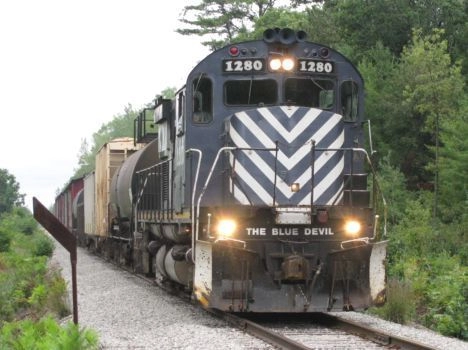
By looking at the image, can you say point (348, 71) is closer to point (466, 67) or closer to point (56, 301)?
point (56, 301)

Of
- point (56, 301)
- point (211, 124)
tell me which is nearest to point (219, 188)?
point (211, 124)

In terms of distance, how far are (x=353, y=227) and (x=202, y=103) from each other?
8.53ft

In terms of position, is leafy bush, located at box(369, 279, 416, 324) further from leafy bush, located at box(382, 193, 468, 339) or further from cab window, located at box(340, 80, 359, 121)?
cab window, located at box(340, 80, 359, 121)

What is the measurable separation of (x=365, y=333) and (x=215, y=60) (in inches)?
159

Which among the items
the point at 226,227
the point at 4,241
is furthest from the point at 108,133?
the point at 226,227

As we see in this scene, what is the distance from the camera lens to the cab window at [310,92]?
10.7 m

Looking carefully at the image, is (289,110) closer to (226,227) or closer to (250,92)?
(250,92)

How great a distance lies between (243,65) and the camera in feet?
34.8

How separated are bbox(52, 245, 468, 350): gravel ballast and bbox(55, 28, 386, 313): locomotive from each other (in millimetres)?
494

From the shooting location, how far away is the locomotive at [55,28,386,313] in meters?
9.76

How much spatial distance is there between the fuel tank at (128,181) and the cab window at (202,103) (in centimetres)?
535

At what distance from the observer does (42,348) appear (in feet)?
22.1

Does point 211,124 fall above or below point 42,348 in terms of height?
above

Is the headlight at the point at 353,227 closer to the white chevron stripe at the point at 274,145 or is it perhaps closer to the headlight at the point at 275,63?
the white chevron stripe at the point at 274,145
